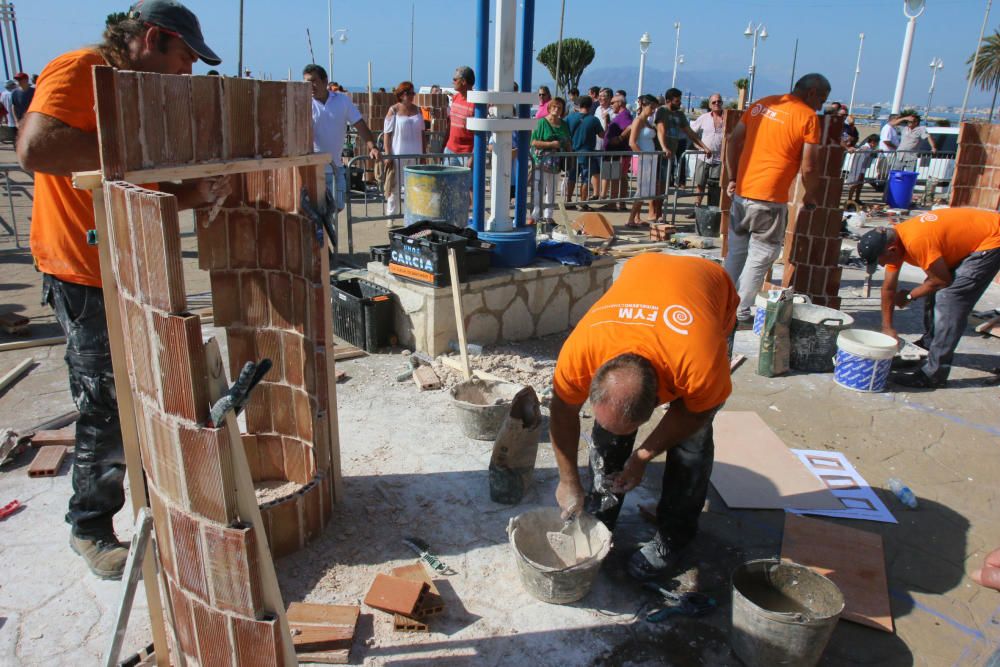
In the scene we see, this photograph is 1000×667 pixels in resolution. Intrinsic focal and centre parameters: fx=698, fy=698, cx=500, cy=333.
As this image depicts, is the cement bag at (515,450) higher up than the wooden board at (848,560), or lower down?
higher up

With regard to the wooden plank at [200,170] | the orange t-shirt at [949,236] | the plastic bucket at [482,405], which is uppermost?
the wooden plank at [200,170]

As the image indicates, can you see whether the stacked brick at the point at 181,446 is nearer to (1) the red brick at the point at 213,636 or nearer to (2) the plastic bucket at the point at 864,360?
(1) the red brick at the point at 213,636

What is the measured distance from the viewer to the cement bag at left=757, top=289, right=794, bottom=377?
5.61m

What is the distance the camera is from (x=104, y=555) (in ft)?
10.4

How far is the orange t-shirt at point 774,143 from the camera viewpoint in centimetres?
609

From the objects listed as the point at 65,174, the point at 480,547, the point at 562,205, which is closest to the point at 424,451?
the point at 480,547

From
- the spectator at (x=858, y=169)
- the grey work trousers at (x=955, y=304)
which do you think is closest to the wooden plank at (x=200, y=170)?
the grey work trousers at (x=955, y=304)

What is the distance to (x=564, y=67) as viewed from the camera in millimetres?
44844

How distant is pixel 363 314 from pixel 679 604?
3.66 m

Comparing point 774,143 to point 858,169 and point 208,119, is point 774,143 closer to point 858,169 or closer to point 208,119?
point 208,119

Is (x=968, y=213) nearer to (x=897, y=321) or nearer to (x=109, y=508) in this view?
(x=897, y=321)

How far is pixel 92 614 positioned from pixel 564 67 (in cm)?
4606

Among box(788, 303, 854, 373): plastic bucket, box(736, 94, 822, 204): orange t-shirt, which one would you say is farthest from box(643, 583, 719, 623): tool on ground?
box(736, 94, 822, 204): orange t-shirt

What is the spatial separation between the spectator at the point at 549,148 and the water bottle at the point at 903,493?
6.24m
